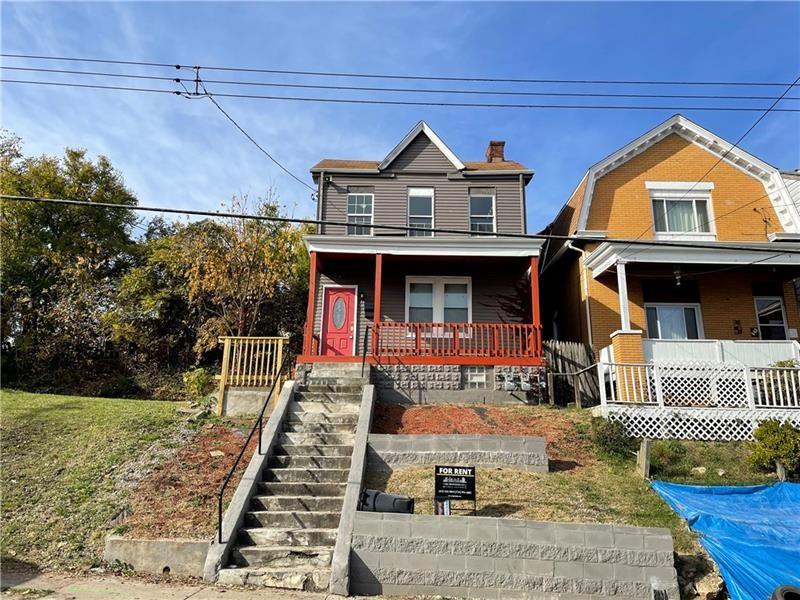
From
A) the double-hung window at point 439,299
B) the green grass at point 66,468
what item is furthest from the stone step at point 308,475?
the double-hung window at point 439,299

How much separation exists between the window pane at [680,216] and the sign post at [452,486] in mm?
12396

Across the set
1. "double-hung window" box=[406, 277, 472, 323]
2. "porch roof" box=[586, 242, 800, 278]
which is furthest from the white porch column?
"double-hung window" box=[406, 277, 472, 323]

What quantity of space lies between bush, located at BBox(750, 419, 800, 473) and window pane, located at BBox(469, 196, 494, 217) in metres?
9.91

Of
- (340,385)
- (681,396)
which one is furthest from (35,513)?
(681,396)

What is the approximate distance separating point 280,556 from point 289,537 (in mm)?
349

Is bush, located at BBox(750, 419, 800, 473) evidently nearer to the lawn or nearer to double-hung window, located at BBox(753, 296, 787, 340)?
the lawn

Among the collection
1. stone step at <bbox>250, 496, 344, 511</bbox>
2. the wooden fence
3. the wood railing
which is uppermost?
the wood railing

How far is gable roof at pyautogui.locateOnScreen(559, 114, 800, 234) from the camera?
1661cm

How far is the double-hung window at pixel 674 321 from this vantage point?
639 inches

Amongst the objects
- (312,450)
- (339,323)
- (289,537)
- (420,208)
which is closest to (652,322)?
(420,208)

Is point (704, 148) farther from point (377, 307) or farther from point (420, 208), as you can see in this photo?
point (377, 307)

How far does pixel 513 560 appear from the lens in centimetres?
704

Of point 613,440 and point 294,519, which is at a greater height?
point 613,440

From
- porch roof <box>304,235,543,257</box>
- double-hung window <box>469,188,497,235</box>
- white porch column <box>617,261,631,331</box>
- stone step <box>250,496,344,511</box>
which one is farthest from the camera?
double-hung window <box>469,188,497,235</box>
